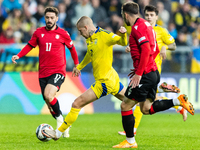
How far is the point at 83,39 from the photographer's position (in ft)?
43.5

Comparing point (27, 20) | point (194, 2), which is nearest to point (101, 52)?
point (27, 20)

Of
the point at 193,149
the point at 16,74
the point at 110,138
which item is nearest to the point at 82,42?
the point at 16,74

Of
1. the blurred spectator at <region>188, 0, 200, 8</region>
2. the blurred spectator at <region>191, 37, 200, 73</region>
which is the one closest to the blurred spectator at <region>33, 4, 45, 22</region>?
the blurred spectator at <region>191, 37, 200, 73</region>

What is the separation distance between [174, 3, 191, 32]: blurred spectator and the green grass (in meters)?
4.69

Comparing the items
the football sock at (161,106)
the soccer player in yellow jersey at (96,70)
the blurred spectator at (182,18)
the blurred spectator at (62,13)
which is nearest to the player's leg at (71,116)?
the soccer player in yellow jersey at (96,70)

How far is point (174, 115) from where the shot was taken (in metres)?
12.4

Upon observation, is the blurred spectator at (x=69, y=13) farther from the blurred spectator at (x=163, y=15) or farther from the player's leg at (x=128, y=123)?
the player's leg at (x=128, y=123)

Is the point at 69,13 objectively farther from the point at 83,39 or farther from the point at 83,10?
the point at 83,39

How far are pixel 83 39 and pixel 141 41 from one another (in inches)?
306

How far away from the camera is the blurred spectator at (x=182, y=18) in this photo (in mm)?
15234

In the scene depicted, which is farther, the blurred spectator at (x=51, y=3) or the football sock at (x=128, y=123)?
the blurred spectator at (x=51, y=3)

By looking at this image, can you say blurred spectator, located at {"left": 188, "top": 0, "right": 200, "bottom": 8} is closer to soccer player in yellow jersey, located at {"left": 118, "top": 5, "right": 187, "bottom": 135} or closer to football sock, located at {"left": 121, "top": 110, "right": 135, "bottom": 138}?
soccer player in yellow jersey, located at {"left": 118, "top": 5, "right": 187, "bottom": 135}

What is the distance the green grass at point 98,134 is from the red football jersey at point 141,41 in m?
1.27

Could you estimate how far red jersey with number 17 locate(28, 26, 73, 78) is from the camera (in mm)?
7965
